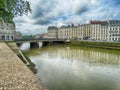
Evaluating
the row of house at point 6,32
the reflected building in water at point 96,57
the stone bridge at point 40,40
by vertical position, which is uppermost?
the row of house at point 6,32

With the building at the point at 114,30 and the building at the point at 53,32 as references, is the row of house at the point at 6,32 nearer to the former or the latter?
the building at the point at 114,30

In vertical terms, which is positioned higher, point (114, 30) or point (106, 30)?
point (106, 30)

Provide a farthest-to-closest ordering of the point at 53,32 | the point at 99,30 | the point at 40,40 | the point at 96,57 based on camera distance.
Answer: the point at 53,32
the point at 99,30
the point at 40,40
the point at 96,57

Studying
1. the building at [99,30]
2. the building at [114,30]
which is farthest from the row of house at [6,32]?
the building at [114,30]

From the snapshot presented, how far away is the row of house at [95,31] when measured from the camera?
361ft

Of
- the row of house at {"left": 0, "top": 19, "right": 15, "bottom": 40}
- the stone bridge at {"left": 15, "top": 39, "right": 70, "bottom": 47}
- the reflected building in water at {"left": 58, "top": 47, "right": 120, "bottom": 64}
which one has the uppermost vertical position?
the row of house at {"left": 0, "top": 19, "right": 15, "bottom": 40}

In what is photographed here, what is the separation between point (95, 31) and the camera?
12194cm

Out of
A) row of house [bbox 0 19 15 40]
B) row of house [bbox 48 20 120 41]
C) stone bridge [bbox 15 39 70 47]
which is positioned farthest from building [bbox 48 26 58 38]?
row of house [bbox 0 19 15 40]

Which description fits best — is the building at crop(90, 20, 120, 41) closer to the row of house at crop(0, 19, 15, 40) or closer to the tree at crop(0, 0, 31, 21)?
the row of house at crop(0, 19, 15, 40)

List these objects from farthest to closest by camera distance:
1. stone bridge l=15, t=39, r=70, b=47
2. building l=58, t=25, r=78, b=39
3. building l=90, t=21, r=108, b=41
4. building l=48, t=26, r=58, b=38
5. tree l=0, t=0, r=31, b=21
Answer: building l=48, t=26, r=58, b=38 → building l=58, t=25, r=78, b=39 → building l=90, t=21, r=108, b=41 → stone bridge l=15, t=39, r=70, b=47 → tree l=0, t=0, r=31, b=21

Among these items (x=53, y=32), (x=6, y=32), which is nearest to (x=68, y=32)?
(x=53, y=32)

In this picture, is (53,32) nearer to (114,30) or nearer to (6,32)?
(114,30)

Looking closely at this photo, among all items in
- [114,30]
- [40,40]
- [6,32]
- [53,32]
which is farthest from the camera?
[53,32]

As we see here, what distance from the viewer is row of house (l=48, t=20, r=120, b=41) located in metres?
110
